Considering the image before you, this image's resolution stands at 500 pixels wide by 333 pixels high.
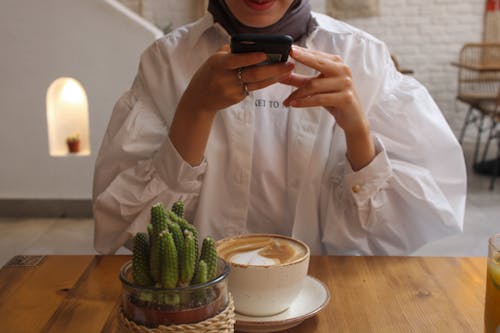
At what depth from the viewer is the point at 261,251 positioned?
0.89 m

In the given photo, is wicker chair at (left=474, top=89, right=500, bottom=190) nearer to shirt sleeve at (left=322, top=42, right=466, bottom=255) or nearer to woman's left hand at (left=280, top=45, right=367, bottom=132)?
shirt sleeve at (left=322, top=42, right=466, bottom=255)

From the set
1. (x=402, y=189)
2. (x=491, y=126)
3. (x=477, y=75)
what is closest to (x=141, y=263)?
(x=402, y=189)

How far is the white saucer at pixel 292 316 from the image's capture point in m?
0.84

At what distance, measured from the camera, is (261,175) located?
1.38 meters

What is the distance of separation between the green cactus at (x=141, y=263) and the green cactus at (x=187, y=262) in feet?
0.13

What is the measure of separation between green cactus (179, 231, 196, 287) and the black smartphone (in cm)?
37

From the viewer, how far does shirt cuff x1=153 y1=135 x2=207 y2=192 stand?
1219 mm

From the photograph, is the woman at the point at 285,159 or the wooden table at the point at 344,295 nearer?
the wooden table at the point at 344,295

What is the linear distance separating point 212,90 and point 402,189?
450 mm

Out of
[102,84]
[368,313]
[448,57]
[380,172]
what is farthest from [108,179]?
[448,57]

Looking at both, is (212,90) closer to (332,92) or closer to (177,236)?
(332,92)

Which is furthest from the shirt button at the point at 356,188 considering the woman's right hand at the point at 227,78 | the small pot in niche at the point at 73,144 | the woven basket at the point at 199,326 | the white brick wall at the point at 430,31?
the white brick wall at the point at 430,31

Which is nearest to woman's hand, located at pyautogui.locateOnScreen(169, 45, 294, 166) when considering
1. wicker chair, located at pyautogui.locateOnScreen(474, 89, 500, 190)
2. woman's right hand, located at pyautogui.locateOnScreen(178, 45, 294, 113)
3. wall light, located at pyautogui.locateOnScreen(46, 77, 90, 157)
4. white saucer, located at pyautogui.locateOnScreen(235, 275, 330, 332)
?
woman's right hand, located at pyautogui.locateOnScreen(178, 45, 294, 113)

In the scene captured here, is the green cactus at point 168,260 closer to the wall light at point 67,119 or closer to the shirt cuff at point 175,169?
the shirt cuff at point 175,169
